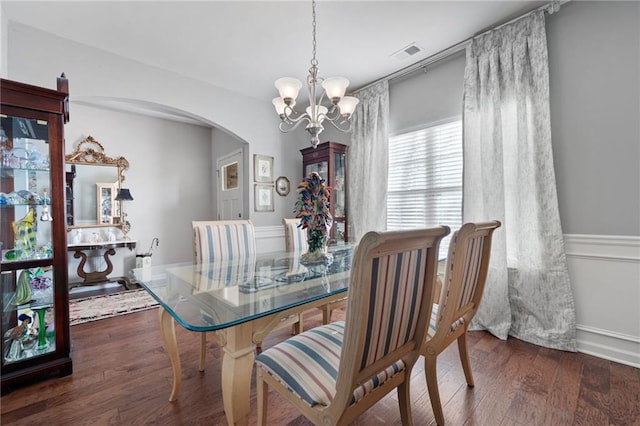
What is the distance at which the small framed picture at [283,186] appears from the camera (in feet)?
13.3

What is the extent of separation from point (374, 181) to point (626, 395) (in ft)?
8.48

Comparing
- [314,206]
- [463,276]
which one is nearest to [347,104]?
[314,206]

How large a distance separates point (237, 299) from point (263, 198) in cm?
281

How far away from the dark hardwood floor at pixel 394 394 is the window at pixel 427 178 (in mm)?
1108

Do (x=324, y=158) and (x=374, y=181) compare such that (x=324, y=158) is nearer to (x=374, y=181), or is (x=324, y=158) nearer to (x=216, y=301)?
(x=374, y=181)

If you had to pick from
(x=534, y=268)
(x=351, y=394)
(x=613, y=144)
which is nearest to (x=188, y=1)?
(x=351, y=394)

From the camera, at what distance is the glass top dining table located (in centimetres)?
105

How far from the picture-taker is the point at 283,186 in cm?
409

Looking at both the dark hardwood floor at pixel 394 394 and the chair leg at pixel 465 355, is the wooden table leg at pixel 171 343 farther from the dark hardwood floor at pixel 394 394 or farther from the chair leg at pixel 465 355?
the chair leg at pixel 465 355

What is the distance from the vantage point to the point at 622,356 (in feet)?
6.28

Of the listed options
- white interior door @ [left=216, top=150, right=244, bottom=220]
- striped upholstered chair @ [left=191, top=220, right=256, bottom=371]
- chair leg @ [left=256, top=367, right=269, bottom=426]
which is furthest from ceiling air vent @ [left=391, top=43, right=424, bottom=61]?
chair leg @ [left=256, top=367, right=269, bottom=426]

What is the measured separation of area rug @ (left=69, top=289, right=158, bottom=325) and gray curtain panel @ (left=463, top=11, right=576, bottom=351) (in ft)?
Result: 11.8

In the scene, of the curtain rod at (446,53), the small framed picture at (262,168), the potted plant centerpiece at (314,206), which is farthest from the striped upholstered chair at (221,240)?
the curtain rod at (446,53)

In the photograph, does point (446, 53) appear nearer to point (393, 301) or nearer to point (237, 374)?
point (393, 301)
